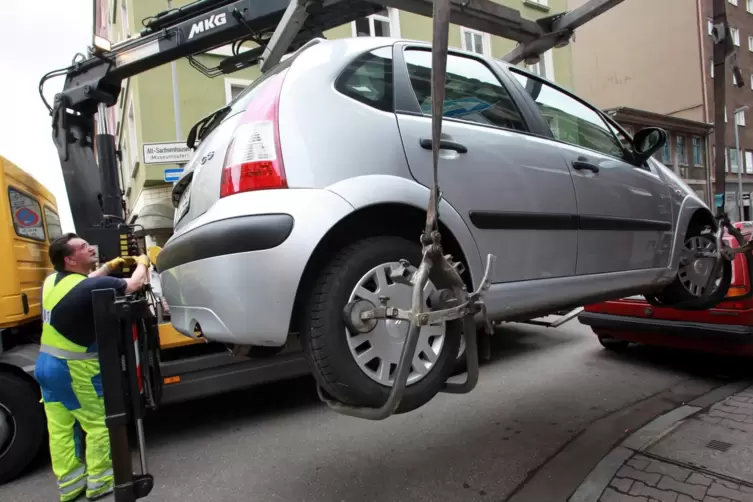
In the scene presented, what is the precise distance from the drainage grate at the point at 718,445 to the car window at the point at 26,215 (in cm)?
479

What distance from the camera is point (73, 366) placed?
294 centimetres

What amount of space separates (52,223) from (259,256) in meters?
3.94

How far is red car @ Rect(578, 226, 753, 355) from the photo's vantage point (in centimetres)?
424

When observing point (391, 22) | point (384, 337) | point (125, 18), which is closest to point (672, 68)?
point (391, 22)

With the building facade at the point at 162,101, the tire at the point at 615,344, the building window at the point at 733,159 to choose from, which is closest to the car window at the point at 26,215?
the building facade at the point at 162,101

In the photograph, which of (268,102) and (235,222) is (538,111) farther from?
(235,222)

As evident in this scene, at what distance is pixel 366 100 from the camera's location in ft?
6.28

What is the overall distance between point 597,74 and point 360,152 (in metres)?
31.7

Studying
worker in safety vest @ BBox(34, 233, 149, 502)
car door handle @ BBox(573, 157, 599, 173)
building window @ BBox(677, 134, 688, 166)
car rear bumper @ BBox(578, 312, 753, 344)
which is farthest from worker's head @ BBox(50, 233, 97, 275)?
building window @ BBox(677, 134, 688, 166)

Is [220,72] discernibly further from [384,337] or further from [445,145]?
[384,337]

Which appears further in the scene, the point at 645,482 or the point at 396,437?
the point at 396,437

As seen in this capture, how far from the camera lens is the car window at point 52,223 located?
4.36m

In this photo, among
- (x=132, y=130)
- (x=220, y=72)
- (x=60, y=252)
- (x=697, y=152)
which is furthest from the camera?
(x=697, y=152)

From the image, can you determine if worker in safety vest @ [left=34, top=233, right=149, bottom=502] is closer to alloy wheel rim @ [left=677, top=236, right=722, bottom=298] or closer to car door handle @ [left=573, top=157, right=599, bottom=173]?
car door handle @ [left=573, top=157, right=599, bottom=173]
